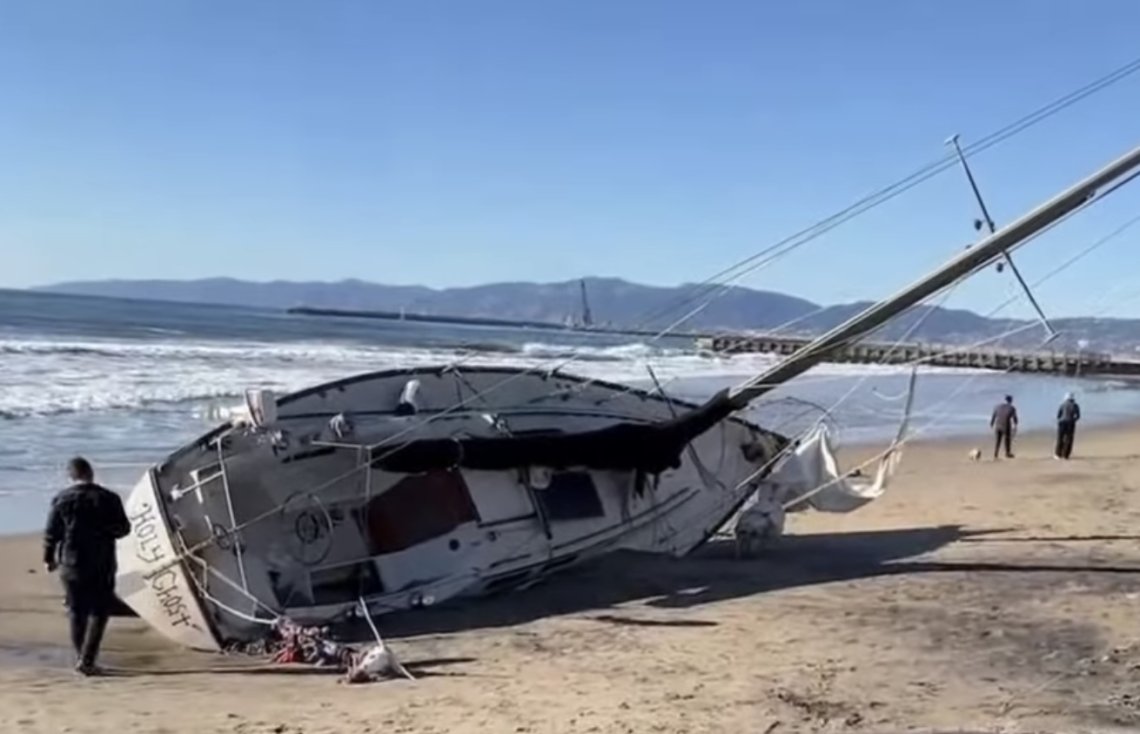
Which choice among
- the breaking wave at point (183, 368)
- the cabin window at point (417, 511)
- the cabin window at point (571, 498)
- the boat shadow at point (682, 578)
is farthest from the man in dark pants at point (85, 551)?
the breaking wave at point (183, 368)

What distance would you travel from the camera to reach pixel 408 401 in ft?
45.9

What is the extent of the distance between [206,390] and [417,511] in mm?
26797

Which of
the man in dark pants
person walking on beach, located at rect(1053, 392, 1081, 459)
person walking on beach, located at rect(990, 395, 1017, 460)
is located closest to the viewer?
the man in dark pants

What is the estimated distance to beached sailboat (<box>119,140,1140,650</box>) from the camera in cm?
1196

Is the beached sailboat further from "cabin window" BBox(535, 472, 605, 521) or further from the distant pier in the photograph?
the distant pier

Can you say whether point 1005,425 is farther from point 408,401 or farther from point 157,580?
point 157,580

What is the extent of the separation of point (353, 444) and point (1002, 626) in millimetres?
6083

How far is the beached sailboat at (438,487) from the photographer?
1196cm

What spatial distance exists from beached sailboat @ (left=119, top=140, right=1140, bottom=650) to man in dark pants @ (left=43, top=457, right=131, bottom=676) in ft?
4.11

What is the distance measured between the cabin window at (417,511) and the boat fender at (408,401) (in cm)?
89

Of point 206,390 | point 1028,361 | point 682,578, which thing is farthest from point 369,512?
point 1028,361

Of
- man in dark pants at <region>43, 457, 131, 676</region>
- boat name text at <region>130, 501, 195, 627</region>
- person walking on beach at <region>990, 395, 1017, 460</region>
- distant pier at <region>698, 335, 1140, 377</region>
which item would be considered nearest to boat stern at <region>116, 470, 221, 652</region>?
boat name text at <region>130, 501, 195, 627</region>

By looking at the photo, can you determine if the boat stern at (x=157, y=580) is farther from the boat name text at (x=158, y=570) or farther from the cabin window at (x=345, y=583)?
the cabin window at (x=345, y=583)

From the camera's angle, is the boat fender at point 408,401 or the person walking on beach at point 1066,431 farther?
the person walking on beach at point 1066,431
